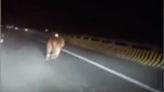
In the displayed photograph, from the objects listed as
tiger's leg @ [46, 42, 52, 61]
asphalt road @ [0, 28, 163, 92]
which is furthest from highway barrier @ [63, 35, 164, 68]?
tiger's leg @ [46, 42, 52, 61]

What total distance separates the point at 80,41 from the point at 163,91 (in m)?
1.56

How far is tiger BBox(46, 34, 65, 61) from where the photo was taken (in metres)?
2.43

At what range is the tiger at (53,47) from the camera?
2.43 metres

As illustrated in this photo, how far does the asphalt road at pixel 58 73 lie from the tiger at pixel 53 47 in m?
0.03

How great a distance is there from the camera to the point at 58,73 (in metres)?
2.46

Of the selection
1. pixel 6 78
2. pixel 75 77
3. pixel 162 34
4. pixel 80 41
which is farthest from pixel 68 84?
pixel 80 41

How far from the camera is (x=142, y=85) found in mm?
2512

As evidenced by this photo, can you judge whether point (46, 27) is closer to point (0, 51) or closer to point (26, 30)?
point (26, 30)

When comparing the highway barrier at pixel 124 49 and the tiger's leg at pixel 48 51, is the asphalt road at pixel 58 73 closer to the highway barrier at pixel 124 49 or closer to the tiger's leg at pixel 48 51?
the tiger's leg at pixel 48 51

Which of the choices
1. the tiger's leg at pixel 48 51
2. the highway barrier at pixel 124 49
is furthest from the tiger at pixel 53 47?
the highway barrier at pixel 124 49

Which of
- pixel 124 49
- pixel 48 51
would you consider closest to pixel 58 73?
pixel 48 51

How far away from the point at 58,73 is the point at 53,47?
5.5 inches

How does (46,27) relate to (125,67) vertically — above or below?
above

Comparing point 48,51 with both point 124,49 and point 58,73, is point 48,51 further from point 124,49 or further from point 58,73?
point 124,49
